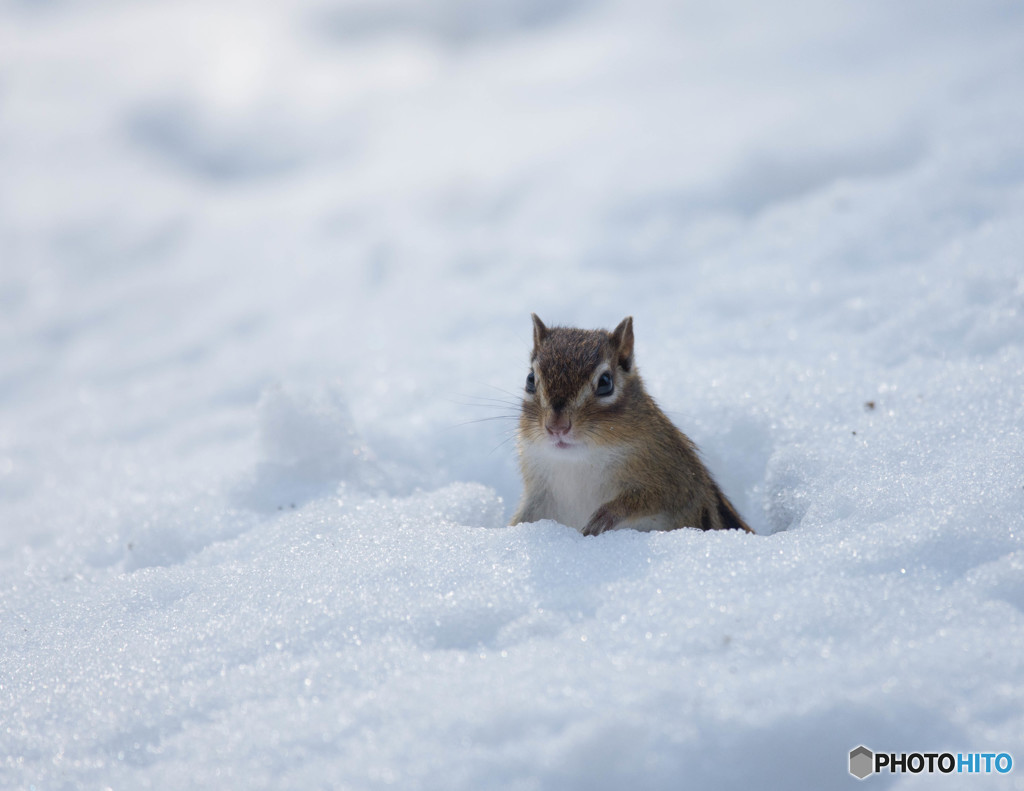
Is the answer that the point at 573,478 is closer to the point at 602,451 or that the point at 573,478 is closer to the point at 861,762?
the point at 602,451

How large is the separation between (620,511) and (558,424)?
0.47 meters

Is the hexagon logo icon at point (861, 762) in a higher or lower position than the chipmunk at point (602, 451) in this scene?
lower

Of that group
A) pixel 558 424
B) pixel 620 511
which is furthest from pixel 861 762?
pixel 558 424

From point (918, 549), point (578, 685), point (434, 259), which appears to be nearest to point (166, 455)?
point (434, 259)

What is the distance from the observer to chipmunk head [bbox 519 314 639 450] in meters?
3.58

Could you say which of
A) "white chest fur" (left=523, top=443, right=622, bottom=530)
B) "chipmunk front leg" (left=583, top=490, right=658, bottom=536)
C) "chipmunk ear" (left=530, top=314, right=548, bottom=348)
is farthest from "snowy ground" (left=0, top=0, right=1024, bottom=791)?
"chipmunk ear" (left=530, top=314, right=548, bottom=348)

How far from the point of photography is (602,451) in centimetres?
370

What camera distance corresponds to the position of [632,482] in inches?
148

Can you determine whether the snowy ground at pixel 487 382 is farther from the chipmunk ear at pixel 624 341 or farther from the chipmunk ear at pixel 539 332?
the chipmunk ear at pixel 624 341

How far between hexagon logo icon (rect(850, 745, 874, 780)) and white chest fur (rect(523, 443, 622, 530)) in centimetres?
177

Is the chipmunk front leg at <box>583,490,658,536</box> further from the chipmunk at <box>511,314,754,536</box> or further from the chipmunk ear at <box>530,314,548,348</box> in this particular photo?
the chipmunk ear at <box>530,314,548,348</box>

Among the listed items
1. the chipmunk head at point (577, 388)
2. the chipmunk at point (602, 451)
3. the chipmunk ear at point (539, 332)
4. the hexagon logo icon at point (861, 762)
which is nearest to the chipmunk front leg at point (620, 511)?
the chipmunk at point (602, 451)

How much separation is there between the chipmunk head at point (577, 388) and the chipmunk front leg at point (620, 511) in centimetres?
25

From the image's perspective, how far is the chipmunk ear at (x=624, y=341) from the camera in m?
4.02
